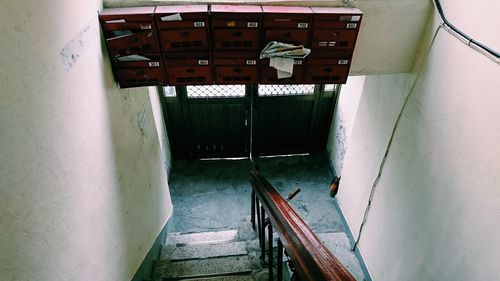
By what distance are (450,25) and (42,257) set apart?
7.90 ft

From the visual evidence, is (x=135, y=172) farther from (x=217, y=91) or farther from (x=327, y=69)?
(x=217, y=91)

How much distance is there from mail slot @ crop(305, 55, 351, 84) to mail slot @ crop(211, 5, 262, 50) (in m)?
0.42

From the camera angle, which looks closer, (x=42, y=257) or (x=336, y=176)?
(x=42, y=257)

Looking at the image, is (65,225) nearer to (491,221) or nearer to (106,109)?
(106,109)

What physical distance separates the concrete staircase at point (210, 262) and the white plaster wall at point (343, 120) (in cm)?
187

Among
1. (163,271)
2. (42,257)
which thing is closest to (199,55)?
(42,257)

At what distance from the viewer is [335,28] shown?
2061 millimetres

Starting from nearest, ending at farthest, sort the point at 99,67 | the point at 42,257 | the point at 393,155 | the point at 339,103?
the point at 42,257
the point at 99,67
the point at 393,155
the point at 339,103

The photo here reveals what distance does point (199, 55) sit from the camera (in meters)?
2.10

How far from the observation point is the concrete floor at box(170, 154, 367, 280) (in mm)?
3812

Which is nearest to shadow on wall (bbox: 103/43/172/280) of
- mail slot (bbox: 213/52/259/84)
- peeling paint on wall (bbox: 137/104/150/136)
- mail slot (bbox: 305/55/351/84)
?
A: peeling paint on wall (bbox: 137/104/150/136)

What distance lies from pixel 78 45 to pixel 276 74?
4.01ft

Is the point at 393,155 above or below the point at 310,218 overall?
above

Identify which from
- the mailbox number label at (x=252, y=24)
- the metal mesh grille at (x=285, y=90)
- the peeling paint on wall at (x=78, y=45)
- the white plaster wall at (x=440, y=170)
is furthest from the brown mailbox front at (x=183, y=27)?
the metal mesh grille at (x=285, y=90)
